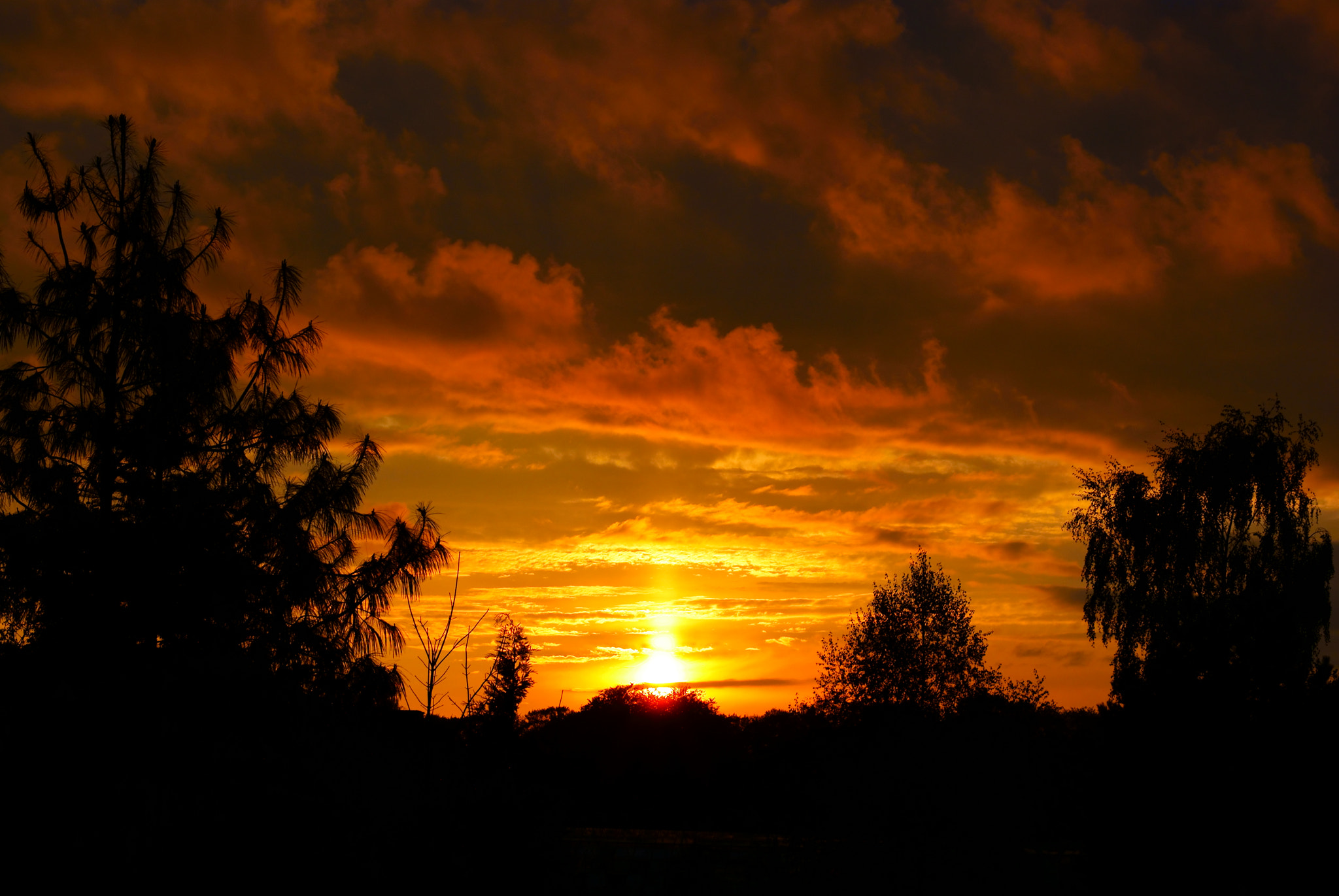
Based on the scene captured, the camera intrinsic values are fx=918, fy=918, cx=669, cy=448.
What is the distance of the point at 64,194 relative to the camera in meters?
19.3

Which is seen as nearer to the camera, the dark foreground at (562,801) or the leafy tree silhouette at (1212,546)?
the dark foreground at (562,801)

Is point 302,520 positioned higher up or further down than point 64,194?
further down

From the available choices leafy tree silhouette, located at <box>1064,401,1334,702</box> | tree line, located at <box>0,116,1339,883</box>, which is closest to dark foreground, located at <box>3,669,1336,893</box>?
tree line, located at <box>0,116,1339,883</box>

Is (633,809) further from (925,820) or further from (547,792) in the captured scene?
(547,792)

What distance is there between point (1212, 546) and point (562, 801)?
34304 millimetres

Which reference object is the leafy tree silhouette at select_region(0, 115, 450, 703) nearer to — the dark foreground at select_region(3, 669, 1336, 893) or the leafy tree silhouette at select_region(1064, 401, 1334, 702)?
the dark foreground at select_region(3, 669, 1336, 893)

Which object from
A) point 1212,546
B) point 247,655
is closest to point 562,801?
point 247,655

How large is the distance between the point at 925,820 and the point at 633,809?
37810 mm

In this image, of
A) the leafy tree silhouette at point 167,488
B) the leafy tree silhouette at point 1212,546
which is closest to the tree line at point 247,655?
the leafy tree silhouette at point 167,488

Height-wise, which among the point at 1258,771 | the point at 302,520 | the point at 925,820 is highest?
the point at 302,520

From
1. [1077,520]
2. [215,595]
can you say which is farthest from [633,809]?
[215,595]

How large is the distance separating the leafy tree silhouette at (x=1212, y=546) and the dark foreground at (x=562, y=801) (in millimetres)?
17817

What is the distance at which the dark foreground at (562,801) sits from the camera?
970 centimetres

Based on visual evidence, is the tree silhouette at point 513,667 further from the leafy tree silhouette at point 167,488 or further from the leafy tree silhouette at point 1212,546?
the leafy tree silhouette at point 1212,546
